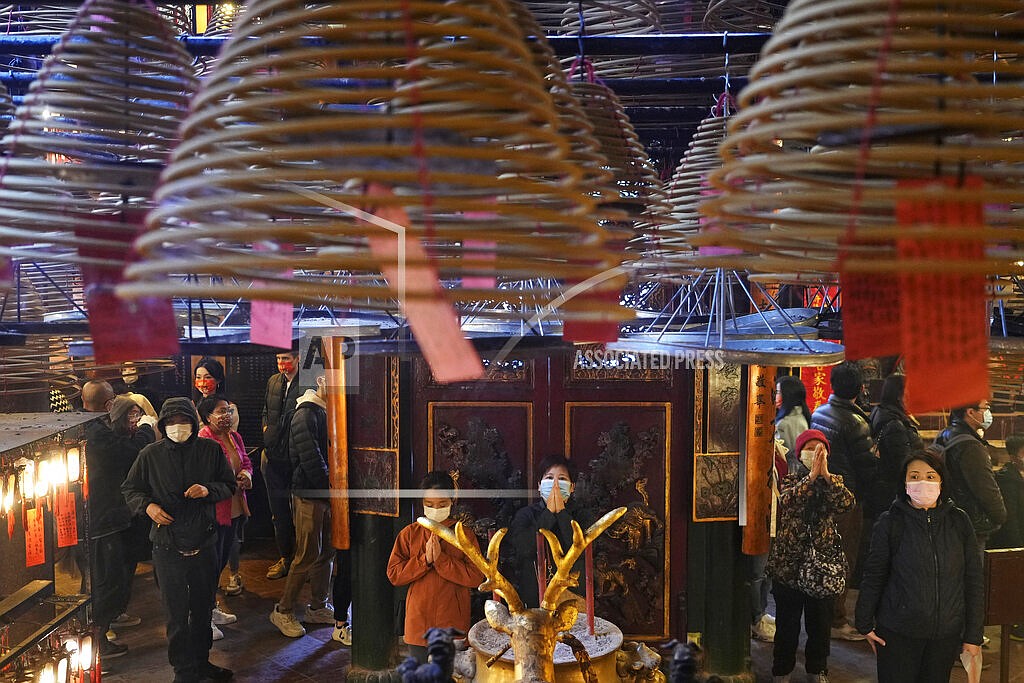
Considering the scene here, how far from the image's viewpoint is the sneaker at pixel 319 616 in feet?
18.8

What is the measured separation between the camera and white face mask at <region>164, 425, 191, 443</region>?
4.66 meters

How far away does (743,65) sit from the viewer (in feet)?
12.1

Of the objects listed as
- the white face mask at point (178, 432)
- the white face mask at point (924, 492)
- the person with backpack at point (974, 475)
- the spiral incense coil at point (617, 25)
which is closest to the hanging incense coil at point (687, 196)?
the spiral incense coil at point (617, 25)

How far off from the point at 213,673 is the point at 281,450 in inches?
58.5

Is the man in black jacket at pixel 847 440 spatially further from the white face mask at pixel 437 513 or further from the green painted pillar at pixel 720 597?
the white face mask at pixel 437 513

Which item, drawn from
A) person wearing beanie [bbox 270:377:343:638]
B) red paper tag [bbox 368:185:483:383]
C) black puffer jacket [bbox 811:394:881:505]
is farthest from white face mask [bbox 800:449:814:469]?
red paper tag [bbox 368:185:483:383]

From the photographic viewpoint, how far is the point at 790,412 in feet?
19.0

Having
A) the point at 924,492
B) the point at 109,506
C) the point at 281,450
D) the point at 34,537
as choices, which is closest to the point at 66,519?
the point at 34,537

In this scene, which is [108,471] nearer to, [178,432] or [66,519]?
[178,432]

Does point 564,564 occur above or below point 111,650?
above

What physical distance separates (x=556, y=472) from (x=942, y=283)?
3593 mm

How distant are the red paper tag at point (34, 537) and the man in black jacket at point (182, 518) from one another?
0.68 meters

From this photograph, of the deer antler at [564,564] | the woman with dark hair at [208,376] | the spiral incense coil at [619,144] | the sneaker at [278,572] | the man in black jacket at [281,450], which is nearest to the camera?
the spiral incense coil at [619,144]

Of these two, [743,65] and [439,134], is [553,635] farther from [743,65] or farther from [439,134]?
[439,134]
